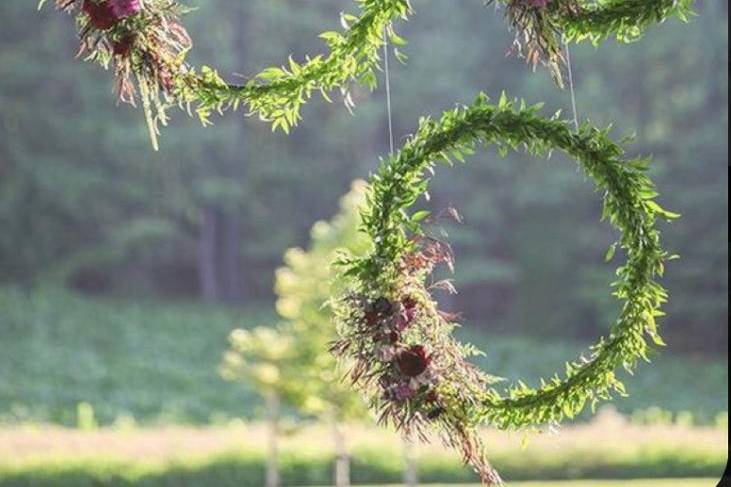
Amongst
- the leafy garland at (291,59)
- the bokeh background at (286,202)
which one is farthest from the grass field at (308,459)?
the leafy garland at (291,59)

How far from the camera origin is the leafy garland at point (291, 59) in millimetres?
3354

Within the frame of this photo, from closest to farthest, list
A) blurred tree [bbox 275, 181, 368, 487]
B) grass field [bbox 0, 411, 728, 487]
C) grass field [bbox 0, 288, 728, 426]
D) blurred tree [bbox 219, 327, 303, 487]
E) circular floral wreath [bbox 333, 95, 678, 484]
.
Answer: circular floral wreath [bbox 333, 95, 678, 484]
blurred tree [bbox 275, 181, 368, 487]
blurred tree [bbox 219, 327, 303, 487]
grass field [bbox 0, 411, 728, 487]
grass field [bbox 0, 288, 728, 426]

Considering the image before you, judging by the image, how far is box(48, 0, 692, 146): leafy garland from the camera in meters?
3.35

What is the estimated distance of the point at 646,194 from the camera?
128 inches

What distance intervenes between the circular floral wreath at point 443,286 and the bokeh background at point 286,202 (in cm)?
1625

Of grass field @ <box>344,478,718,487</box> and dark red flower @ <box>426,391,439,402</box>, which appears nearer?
dark red flower @ <box>426,391,439,402</box>

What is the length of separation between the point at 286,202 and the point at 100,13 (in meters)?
22.0

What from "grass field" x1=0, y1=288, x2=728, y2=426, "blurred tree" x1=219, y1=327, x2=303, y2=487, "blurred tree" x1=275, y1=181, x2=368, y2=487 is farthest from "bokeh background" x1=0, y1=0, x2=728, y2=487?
"blurred tree" x1=275, y1=181, x2=368, y2=487

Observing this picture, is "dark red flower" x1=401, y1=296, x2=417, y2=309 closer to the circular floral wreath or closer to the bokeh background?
the circular floral wreath

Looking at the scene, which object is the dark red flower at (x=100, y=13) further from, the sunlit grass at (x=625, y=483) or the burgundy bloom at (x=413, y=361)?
the sunlit grass at (x=625, y=483)

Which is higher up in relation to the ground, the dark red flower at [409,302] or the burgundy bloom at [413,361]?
the dark red flower at [409,302]

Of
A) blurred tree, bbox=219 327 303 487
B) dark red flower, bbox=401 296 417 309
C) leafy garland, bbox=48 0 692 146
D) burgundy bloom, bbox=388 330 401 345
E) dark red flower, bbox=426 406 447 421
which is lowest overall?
dark red flower, bbox=426 406 447 421

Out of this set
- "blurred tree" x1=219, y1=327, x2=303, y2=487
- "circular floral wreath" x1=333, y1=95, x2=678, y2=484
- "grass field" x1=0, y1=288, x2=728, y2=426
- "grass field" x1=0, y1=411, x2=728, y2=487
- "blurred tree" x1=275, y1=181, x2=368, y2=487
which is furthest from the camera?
"grass field" x1=0, y1=288, x2=728, y2=426

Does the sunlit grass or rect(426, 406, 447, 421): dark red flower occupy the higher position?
the sunlit grass
